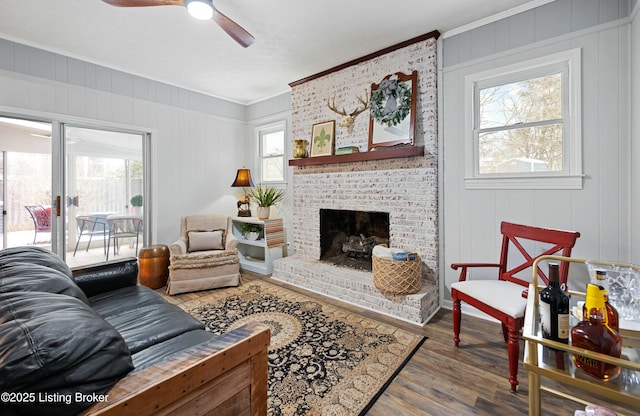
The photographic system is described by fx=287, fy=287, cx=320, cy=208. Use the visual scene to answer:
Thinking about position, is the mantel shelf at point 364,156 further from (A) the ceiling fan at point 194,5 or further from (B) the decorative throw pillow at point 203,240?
(A) the ceiling fan at point 194,5

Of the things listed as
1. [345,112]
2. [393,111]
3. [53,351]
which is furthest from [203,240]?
[53,351]

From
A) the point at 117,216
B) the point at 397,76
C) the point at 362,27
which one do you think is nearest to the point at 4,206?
the point at 117,216

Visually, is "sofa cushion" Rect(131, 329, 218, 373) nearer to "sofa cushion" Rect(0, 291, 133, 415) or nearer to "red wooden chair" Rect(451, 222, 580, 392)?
"sofa cushion" Rect(0, 291, 133, 415)

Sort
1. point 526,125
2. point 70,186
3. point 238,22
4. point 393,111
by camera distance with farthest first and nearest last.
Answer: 1. point 70,186
2. point 393,111
3. point 238,22
4. point 526,125

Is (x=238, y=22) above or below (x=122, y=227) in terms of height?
above

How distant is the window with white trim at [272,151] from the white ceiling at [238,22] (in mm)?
1027

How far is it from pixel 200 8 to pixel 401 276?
271 cm

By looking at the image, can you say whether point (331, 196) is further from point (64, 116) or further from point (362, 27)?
point (64, 116)

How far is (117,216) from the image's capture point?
3.84 metres

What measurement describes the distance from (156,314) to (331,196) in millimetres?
2407

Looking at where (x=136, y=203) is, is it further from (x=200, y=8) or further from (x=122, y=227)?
(x=200, y=8)

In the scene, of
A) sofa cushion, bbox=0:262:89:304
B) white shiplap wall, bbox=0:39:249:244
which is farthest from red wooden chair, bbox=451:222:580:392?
white shiplap wall, bbox=0:39:249:244

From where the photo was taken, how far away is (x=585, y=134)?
2.21 m

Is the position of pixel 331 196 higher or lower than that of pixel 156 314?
higher
